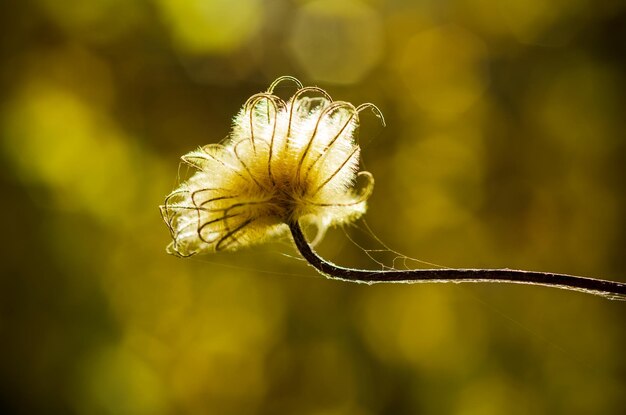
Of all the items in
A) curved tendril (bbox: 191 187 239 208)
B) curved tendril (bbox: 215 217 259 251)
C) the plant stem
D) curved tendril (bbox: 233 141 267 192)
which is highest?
curved tendril (bbox: 233 141 267 192)

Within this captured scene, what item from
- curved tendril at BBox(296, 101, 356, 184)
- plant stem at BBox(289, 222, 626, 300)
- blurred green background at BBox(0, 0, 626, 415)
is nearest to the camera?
plant stem at BBox(289, 222, 626, 300)

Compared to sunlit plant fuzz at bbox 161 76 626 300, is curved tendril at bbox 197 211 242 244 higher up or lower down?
lower down

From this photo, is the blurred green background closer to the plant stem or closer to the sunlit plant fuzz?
the sunlit plant fuzz

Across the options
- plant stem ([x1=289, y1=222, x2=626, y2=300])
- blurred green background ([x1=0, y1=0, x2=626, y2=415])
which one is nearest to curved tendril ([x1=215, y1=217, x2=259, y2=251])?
plant stem ([x1=289, y1=222, x2=626, y2=300])

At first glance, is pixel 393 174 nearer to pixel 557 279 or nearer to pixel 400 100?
pixel 400 100

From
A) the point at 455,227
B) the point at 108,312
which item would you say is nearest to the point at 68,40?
the point at 108,312

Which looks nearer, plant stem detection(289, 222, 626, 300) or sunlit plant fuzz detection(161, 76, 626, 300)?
plant stem detection(289, 222, 626, 300)

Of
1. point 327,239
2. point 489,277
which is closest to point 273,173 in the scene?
point 489,277
